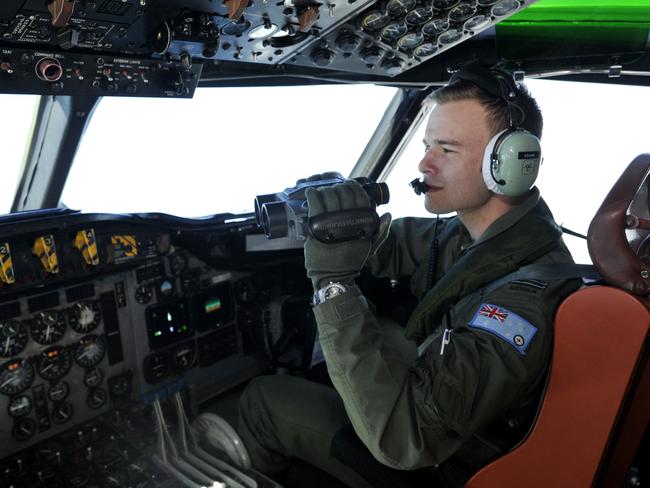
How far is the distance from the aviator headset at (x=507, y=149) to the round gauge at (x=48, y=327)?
1675 mm

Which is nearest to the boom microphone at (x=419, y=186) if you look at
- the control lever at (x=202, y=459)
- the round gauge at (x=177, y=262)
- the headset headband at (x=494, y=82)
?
the headset headband at (x=494, y=82)

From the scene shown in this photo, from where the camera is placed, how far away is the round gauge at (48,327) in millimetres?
2072

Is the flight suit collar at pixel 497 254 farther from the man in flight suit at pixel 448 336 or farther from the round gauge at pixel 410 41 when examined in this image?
the round gauge at pixel 410 41

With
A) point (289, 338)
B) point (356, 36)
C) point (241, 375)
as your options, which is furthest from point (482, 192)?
point (241, 375)

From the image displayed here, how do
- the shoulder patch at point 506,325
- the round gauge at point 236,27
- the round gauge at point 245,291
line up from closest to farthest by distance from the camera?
the shoulder patch at point 506,325 → the round gauge at point 236,27 → the round gauge at point 245,291

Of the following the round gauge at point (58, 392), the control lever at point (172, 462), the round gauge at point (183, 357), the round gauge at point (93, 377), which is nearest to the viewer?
the control lever at point (172, 462)

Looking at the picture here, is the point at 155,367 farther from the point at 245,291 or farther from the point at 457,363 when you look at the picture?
the point at 457,363

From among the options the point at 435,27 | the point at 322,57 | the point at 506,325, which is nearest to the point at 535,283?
the point at 506,325

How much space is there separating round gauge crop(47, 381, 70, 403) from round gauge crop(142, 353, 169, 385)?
34 centimetres

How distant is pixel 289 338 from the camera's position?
293 cm

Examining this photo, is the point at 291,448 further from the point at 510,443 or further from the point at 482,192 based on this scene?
the point at 482,192

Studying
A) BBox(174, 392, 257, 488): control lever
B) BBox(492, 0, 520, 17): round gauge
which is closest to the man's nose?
BBox(492, 0, 520, 17): round gauge

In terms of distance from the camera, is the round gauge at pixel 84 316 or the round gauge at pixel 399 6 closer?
the round gauge at pixel 399 6

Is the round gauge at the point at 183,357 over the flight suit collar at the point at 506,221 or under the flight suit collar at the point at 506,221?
under
